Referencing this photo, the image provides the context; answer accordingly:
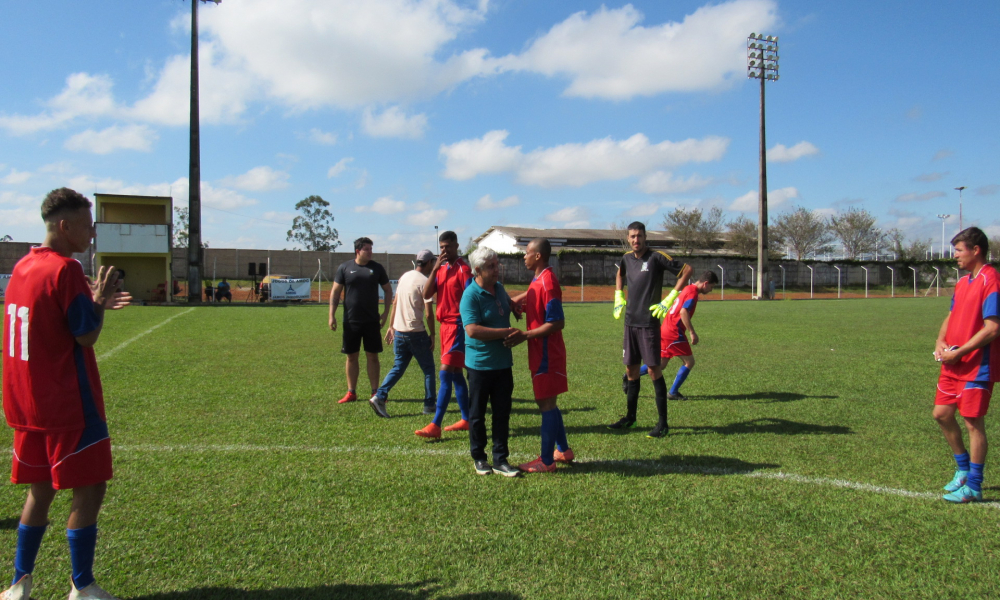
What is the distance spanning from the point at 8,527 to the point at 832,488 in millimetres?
5319

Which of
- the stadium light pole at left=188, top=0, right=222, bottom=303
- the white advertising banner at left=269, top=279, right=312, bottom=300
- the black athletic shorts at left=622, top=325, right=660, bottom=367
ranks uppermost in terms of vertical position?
the stadium light pole at left=188, top=0, right=222, bottom=303

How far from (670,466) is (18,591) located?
13.5 ft

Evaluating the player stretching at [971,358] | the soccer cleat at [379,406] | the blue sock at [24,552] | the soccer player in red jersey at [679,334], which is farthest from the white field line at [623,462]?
the soccer player in red jersey at [679,334]

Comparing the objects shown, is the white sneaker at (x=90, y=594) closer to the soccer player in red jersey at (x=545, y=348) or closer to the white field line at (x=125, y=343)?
the soccer player in red jersey at (x=545, y=348)

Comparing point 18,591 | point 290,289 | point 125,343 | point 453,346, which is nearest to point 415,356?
point 453,346

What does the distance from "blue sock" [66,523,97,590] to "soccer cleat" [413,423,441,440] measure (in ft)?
10.5

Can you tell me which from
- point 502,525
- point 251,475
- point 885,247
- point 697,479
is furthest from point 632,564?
point 885,247

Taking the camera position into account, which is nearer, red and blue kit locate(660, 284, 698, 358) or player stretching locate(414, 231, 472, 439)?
player stretching locate(414, 231, 472, 439)

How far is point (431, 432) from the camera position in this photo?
19.0 feet

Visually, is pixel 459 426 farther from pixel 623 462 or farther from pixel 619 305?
pixel 619 305

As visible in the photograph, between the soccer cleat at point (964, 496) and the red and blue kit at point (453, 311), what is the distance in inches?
157

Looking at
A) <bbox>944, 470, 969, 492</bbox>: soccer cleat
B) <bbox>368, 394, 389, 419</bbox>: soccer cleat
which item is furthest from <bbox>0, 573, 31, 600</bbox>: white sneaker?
<bbox>944, 470, 969, 492</bbox>: soccer cleat

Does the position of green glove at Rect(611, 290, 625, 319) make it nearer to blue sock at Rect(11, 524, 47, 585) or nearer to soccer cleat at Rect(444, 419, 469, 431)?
soccer cleat at Rect(444, 419, 469, 431)

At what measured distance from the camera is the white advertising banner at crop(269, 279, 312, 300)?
3281 cm
